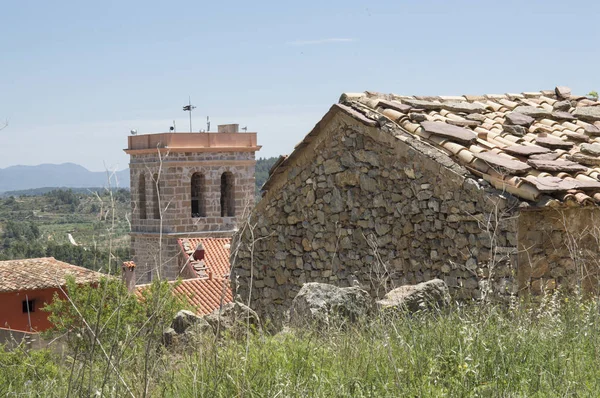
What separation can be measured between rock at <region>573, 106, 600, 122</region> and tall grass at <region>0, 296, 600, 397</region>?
5990 millimetres

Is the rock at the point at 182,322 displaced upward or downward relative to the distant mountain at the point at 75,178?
downward

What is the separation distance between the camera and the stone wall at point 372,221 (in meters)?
7.77

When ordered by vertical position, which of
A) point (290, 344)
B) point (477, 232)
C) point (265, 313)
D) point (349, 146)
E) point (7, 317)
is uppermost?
point (349, 146)

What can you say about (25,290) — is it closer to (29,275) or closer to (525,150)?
(29,275)

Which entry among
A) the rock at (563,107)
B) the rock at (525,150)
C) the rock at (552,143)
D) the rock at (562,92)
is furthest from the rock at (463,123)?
the rock at (562,92)

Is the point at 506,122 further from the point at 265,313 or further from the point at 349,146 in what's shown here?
the point at 265,313

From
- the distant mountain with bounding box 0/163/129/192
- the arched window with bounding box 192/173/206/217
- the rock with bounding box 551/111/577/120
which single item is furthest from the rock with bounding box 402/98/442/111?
the arched window with bounding box 192/173/206/217

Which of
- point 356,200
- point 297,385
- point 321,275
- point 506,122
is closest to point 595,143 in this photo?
point 506,122

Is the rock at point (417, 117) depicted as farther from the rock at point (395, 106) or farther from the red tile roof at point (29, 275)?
the red tile roof at point (29, 275)

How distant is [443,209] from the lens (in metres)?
8.12

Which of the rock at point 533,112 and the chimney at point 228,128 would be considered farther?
the chimney at point 228,128

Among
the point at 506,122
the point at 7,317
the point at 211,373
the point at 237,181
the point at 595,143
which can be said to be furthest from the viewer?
the point at 237,181

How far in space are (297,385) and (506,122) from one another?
6707mm

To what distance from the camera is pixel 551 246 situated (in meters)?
7.55
